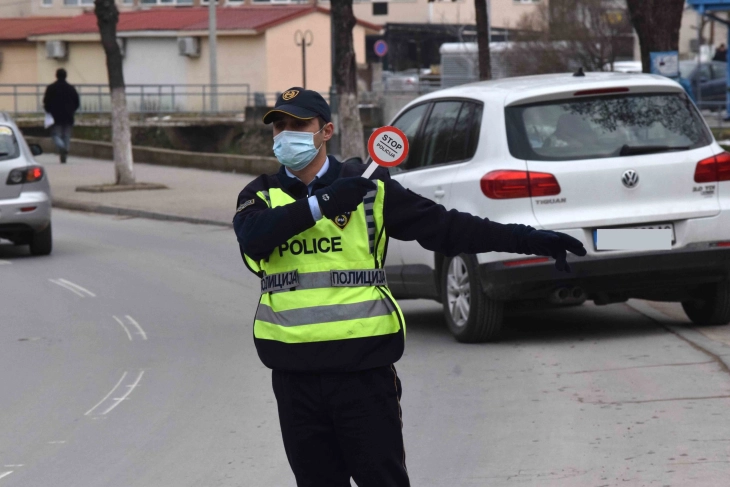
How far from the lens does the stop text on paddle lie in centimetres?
402

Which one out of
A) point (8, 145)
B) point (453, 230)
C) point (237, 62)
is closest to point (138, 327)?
point (8, 145)

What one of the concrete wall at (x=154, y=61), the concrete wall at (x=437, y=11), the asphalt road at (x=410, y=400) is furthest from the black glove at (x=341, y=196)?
the concrete wall at (x=437, y=11)

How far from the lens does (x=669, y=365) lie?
7.96 m

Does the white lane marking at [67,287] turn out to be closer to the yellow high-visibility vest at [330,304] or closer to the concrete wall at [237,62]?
the yellow high-visibility vest at [330,304]

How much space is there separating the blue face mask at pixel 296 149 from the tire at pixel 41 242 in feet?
38.4

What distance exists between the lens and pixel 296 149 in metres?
3.97

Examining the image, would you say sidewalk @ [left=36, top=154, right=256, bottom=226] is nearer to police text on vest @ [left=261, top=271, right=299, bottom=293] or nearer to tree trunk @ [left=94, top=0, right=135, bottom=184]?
tree trunk @ [left=94, top=0, right=135, bottom=184]

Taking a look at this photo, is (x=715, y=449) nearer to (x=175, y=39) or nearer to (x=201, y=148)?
(x=201, y=148)

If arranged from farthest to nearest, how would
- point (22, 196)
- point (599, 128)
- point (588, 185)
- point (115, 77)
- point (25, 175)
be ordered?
point (115, 77), point (25, 175), point (22, 196), point (599, 128), point (588, 185)

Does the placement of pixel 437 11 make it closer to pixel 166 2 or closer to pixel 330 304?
pixel 166 2

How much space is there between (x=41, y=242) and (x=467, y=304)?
7.82 metres

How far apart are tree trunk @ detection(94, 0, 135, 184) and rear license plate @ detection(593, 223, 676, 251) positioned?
15.7 metres

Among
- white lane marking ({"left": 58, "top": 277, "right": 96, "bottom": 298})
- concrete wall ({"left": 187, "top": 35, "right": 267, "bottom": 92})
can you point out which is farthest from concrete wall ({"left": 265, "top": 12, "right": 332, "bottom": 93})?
white lane marking ({"left": 58, "top": 277, "right": 96, "bottom": 298})

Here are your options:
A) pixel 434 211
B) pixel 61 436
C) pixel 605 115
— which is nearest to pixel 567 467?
pixel 434 211
